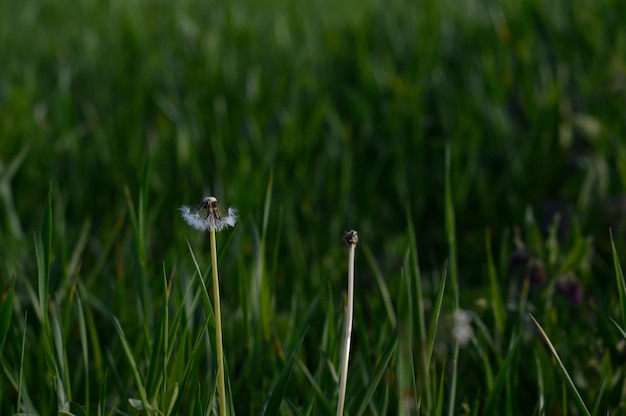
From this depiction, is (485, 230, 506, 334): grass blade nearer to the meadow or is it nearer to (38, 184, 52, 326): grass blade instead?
the meadow

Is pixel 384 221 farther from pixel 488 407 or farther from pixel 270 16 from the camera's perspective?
pixel 270 16

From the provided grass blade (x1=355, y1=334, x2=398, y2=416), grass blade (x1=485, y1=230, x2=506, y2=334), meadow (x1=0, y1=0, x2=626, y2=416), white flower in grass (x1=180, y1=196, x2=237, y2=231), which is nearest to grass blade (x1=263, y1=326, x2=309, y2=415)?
meadow (x1=0, y1=0, x2=626, y2=416)

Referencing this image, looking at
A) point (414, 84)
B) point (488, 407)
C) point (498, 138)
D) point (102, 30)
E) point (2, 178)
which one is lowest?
point (488, 407)

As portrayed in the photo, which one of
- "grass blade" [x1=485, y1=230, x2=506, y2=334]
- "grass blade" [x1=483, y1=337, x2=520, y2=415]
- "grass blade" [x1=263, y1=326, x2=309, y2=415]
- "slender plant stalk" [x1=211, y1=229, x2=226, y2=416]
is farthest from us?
"grass blade" [x1=485, y1=230, x2=506, y2=334]

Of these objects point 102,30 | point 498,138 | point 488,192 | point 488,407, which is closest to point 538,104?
point 498,138

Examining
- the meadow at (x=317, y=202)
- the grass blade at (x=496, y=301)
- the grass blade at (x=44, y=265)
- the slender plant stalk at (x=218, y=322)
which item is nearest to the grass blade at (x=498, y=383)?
the meadow at (x=317, y=202)

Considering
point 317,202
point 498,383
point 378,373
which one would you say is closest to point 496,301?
point 498,383

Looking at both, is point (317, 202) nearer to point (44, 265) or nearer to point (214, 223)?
point (44, 265)

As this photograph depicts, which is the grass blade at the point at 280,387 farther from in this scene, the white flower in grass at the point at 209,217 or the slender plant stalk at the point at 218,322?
the white flower in grass at the point at 209,217
